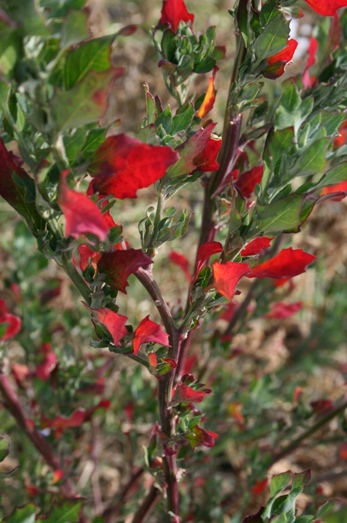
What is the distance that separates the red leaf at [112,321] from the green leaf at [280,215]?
164mm

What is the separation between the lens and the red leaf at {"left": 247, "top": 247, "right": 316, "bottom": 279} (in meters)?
0.58

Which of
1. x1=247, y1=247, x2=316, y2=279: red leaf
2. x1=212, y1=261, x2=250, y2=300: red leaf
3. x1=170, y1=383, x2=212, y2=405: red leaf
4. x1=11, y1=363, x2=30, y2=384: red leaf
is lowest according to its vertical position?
x1=11, y1=363, x2=30, y2=384: red leaf

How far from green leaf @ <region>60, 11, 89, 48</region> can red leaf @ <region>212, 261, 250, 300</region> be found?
24 cm

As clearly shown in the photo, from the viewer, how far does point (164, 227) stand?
0.59m

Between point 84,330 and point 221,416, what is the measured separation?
14.5 inches

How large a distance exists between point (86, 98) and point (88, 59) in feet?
0.11

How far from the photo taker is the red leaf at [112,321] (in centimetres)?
55

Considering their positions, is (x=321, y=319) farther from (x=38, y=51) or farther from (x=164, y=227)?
(x=38, y=51)

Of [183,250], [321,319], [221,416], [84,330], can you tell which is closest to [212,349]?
[221,416]

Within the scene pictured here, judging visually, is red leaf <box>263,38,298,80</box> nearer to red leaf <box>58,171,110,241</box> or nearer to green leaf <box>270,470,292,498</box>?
red leaf <box>58,171,110,241</box>

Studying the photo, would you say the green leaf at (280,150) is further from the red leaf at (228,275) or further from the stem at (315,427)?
the stem at (315,427)

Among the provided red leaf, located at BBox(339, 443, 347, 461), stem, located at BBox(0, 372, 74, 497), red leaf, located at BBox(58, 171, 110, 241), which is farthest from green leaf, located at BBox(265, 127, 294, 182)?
red leaf, located at BBox(339, 443, 347, 461)

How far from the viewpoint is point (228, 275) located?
1.80 feet

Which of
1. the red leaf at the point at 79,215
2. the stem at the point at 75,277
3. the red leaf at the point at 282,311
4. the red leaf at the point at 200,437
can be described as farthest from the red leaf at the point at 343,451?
the red leaf at the point at 79,215
